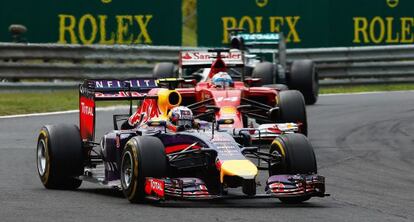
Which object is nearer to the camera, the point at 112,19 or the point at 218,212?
the point at 218,212

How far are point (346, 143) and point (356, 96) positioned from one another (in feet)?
32.2

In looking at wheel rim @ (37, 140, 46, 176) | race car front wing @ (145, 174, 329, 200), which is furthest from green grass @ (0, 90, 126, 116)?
race car front wing @ (145, 174, 329, 200)

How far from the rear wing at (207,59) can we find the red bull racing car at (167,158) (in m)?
6.52

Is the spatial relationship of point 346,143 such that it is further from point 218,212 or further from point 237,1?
point 237,1

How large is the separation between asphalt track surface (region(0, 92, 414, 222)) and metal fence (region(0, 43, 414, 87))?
512 cm

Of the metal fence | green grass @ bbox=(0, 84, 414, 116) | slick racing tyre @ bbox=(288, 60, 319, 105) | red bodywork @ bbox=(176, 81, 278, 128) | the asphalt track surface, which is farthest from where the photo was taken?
the metal fence

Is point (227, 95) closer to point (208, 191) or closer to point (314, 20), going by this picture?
point (208, 191)

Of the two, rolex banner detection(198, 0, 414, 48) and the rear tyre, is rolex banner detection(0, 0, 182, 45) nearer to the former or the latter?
rolex banner detection(198, 0, 414, 48)

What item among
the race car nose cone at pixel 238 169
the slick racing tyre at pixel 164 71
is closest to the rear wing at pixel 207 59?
the slick racing tyre at pixel 164 71

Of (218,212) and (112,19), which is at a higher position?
(112,19)

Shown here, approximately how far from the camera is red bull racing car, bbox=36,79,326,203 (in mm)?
11078

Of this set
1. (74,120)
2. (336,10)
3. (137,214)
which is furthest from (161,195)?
(336,10)

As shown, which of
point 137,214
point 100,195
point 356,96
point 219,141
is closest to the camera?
point 137,214

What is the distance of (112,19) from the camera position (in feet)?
91.9
